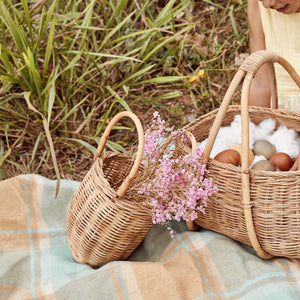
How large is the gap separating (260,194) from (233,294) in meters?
0.34

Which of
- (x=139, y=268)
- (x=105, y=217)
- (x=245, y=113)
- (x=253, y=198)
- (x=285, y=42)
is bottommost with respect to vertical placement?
(x=139, y=268)

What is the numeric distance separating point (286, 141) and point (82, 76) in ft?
3.08

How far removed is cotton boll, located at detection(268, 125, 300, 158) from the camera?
4.74ft

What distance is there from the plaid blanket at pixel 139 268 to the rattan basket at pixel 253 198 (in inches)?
3.1

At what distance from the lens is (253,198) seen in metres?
1.19

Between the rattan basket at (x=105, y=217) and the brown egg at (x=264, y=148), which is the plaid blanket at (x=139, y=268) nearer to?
the rattan basket at (x=105, y=217)

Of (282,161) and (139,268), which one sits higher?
(282,161)

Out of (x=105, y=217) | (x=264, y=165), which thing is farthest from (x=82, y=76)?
(x=264, y=165)

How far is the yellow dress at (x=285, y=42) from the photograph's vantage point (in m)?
1.67

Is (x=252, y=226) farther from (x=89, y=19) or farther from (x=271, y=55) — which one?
(x=89, y=19)

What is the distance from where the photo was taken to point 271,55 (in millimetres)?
1226

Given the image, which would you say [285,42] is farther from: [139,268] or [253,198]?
[139,268]

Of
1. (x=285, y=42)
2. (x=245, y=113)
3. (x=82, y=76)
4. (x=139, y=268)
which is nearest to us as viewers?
(x=245, y=113)

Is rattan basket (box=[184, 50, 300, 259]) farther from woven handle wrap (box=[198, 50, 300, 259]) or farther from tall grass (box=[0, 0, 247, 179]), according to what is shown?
tall grass (box=[0, 0, 247, 179])
